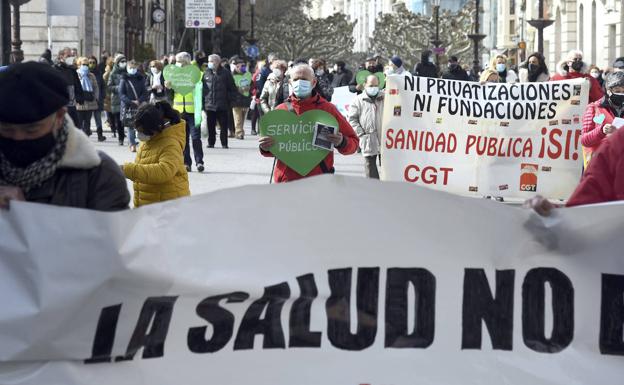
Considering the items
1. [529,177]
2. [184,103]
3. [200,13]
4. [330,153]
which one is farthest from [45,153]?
[200,13]

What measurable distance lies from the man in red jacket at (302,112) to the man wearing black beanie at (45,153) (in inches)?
224

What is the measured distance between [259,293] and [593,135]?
8710 mm

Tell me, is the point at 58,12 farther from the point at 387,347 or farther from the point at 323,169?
the point at 387,347

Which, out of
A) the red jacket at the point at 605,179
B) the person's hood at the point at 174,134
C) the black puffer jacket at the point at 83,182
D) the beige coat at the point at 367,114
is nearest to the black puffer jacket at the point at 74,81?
the beige coat at the point at 367,114

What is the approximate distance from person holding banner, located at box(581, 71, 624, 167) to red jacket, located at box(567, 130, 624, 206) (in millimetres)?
7239

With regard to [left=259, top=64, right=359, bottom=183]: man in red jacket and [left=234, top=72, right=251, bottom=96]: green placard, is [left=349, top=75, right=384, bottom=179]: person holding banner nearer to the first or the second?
[left=259, top=64, right=359, bottom=183]: man in red jacket

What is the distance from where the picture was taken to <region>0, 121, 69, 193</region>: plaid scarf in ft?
15.5

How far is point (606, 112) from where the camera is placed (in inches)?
516

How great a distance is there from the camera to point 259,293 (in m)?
4.89

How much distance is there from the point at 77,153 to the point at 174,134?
5114mm

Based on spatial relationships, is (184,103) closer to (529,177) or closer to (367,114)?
(367,114)

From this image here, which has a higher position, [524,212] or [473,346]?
[524,212]

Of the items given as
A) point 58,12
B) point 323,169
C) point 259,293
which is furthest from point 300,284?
point 58,12

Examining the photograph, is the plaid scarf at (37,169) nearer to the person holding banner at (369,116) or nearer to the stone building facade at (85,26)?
the person holding banner at (369,116)
